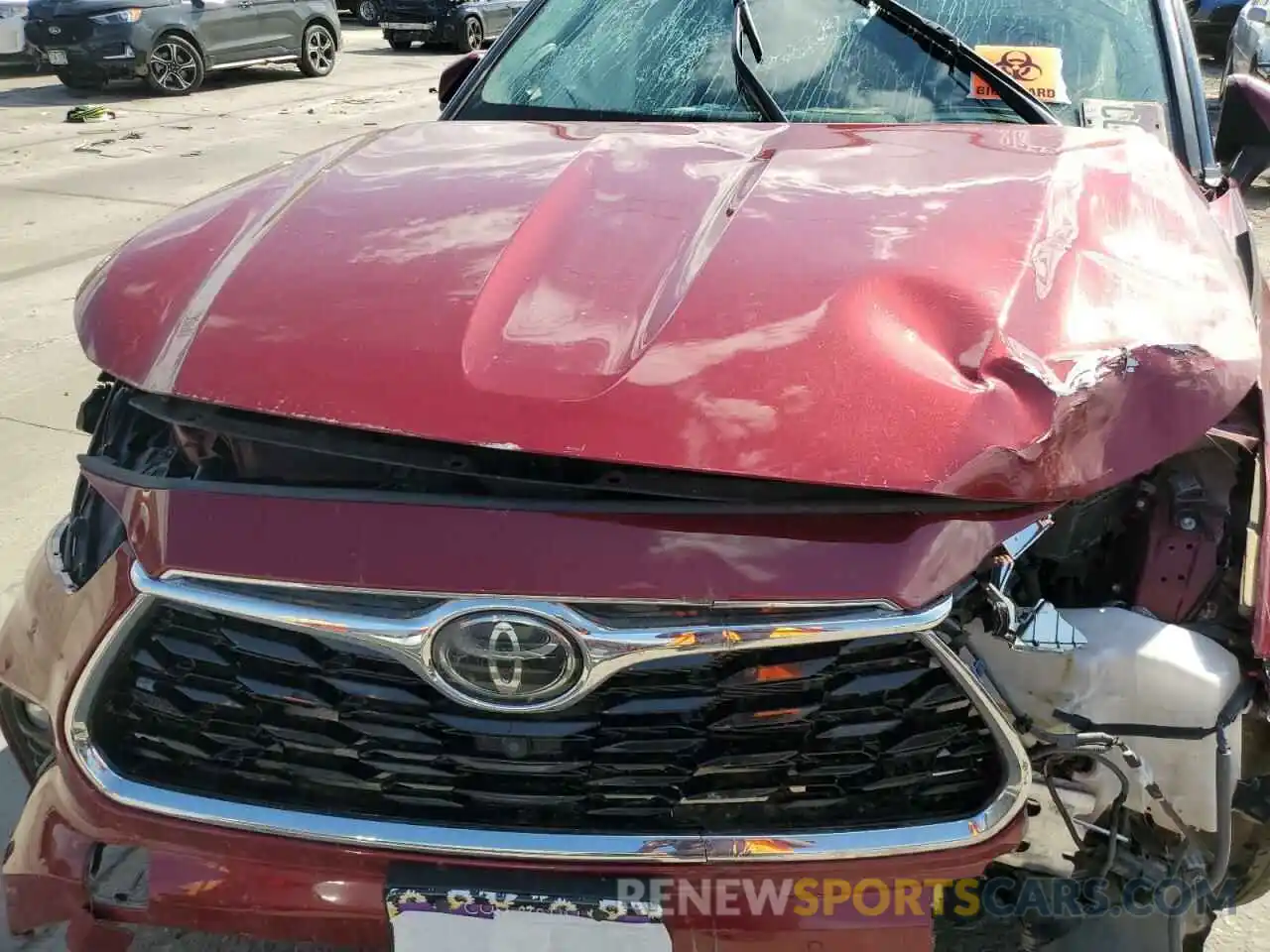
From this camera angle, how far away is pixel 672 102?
2832mm

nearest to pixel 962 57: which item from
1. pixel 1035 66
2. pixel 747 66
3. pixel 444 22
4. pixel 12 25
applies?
pixel 1035 66

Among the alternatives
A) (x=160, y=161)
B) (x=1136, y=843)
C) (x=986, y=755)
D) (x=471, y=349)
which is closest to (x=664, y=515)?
(x=471, y=349)

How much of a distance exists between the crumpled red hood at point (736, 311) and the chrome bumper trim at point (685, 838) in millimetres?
294

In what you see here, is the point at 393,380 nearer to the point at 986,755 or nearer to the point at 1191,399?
the point at 986,755

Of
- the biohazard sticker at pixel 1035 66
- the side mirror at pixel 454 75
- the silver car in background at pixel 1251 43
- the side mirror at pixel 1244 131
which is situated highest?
the side mirror at pixel 454 75

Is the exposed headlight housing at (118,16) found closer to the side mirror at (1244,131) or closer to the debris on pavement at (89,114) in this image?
the debris on pavement at (89,114)

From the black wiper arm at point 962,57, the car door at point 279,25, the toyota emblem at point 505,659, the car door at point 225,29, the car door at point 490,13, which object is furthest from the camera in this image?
the car door at point 490,13

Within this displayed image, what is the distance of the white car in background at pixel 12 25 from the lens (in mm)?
13562

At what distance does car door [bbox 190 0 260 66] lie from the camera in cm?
1273

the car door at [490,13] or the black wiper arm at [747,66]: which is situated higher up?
the black wiper arm at [747,66]

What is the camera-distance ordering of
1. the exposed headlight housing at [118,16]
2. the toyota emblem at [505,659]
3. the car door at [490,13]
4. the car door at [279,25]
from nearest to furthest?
1. the toyota emblem at [505,659]
2. the exposed headlight housing at [118,16]
3. the car door at [279,25]
4. the car door at [490,13]

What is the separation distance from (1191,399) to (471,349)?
940 millimetres

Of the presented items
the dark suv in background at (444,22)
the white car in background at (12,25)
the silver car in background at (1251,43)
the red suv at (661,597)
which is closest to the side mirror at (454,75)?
the red suv at (661,597)

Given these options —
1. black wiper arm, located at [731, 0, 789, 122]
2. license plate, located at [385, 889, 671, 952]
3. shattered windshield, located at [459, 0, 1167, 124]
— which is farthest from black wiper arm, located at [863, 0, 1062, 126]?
license plate, located at [385, 889, 671, 952]
